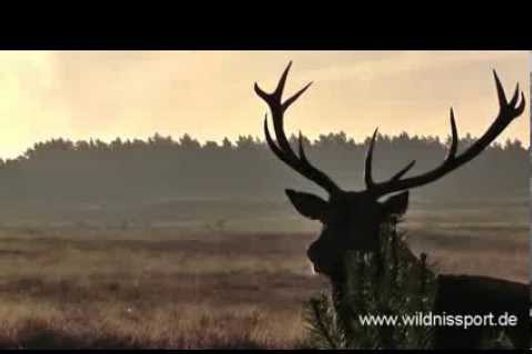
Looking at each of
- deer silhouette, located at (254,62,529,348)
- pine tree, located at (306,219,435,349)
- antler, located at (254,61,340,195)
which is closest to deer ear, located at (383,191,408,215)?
deer silhouette, located at (254,62,529,348)

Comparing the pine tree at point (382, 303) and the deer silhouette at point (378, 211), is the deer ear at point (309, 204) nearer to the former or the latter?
the deer silhouette at point (378, 211)

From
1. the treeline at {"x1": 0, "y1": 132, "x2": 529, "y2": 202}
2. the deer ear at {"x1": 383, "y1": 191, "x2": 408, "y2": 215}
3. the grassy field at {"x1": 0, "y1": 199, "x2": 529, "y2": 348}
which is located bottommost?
the grassy field at {"x1": 0, "y1": 199, "x2": 529, "y2": 348}

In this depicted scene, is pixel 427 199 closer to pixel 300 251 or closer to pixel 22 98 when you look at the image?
pixel 300 251

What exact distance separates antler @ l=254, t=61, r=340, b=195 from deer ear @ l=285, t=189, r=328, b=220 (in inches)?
2.7

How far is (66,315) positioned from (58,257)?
0.92ft

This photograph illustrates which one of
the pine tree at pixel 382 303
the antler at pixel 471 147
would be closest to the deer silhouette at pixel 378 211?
the antler at pixel 471 147

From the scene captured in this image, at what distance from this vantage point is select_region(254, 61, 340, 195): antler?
3.92 meters

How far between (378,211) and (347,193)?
164 millimetres

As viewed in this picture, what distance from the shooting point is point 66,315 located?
404 cm

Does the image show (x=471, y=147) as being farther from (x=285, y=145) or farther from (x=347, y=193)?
(x=285, y=145)

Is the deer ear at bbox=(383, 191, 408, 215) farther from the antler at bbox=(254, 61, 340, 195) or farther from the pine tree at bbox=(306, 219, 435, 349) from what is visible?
the pine tree at bbox=(306, 219, 435, 349)

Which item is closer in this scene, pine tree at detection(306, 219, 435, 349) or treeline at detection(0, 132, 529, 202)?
pine tree at detection(306, 219, 435, 349)

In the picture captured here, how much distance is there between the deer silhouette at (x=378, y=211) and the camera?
3.89m

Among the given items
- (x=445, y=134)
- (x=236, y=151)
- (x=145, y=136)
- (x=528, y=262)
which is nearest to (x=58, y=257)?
(x=145, y=136)
